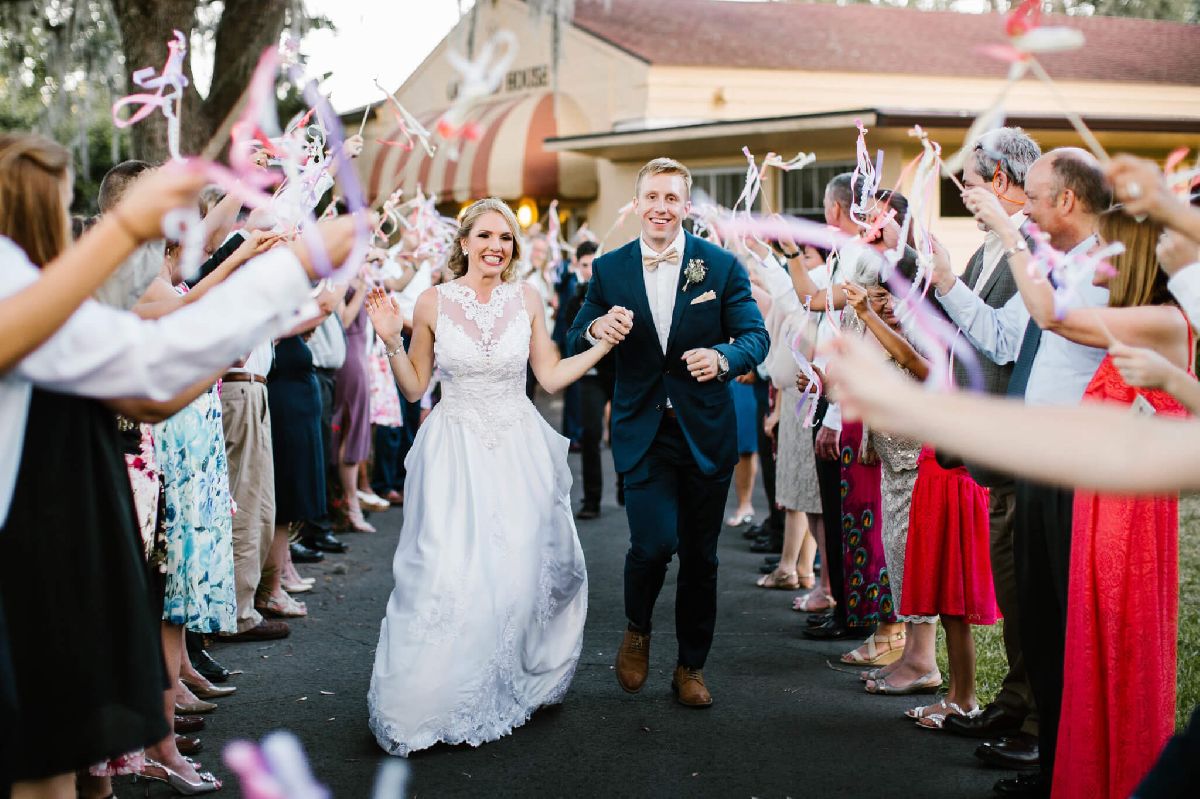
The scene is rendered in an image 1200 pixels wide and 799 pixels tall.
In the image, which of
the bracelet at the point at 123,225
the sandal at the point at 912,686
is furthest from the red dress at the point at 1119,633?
the bracelet at the point at 123,225

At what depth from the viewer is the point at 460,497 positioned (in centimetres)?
491

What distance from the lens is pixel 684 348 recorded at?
5.24m

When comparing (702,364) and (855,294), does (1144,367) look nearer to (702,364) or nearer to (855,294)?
(855,294)

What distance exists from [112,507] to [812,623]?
4792mm

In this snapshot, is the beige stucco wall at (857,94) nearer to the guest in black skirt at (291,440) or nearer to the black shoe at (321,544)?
the black shoe at (321,544)

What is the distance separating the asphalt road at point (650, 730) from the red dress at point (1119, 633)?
2.73 feet

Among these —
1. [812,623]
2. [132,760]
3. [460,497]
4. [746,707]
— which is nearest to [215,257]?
[460,497]

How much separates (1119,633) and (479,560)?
→ 8.11 feet

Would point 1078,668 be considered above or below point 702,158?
below

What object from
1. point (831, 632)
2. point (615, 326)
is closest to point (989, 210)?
point (615, 326)

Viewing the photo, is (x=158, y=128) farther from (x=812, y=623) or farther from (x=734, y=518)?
(x=812, y=623)

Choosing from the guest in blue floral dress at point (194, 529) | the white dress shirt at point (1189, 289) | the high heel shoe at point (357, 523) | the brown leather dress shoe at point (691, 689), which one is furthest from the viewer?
the high heel shoe at point (357, 523)

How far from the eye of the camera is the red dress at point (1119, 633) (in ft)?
11.2

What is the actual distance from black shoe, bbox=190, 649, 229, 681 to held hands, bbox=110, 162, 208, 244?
3.87m
